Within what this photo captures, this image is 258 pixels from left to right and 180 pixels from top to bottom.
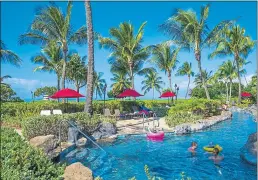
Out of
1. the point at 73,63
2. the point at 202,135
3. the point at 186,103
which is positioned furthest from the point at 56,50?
the point at 202,135

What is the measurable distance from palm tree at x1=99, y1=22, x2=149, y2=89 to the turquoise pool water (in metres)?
15.6

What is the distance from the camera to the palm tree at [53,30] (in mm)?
22930

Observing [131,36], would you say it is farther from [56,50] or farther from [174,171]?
[174,171]

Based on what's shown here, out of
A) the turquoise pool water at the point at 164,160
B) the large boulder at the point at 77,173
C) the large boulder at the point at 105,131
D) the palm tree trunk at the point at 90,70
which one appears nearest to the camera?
the large boulder at the point at 77,173

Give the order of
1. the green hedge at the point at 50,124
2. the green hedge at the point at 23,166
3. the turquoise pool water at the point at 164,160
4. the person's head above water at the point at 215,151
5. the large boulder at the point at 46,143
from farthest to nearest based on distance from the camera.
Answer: the green hedge at the point at 50,124 → the person's head above water at the point at 215,151 → the large boulder at the point at 46,143 → the turquoise pool water at the point at 164,160 → the green hedge at the point at 23,166

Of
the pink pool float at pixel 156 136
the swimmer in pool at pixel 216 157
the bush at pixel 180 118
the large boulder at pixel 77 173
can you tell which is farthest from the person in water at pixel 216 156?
the bush at pixel 180 118

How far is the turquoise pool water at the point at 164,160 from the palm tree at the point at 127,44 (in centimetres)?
1564

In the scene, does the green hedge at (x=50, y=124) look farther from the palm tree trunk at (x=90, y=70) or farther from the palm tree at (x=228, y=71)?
the palm tree at (x=228, y=71)

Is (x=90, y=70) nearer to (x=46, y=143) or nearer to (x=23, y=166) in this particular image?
(x=46, y=143)

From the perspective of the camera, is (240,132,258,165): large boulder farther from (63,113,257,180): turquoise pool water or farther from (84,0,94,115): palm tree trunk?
(84,0,94,115): palm tree trunk

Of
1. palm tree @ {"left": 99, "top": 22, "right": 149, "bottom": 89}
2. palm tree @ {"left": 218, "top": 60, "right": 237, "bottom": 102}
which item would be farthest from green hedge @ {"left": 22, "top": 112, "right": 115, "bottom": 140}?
palm tree @ {"left": 218, "top": 60, "right": 237, "bottom": 102}

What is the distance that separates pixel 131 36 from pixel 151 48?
2.70m

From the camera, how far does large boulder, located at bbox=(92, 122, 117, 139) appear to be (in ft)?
46.5

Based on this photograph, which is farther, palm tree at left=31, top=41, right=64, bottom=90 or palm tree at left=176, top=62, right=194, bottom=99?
palm tree at left=176, top=62, right=194, bottom=99
